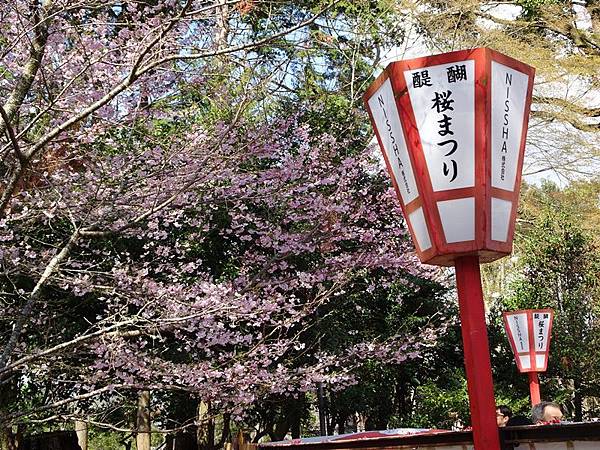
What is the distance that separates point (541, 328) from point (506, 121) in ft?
19.4

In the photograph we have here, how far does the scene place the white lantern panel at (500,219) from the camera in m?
2.29

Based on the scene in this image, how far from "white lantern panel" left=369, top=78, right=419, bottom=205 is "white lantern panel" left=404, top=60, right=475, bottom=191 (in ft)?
0.32

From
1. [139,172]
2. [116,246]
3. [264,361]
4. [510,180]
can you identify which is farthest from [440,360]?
[510,180]

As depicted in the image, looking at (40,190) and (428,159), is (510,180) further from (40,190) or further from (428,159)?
(40,190)

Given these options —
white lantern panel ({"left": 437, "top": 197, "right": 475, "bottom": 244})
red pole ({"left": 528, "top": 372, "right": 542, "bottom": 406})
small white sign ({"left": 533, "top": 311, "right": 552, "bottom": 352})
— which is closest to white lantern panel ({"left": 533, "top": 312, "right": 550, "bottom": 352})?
small white sign ({"left": 533, "top": 311, "right": 552, "bottom": 352})

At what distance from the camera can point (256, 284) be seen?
20.9ft

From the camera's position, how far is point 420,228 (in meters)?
2.40

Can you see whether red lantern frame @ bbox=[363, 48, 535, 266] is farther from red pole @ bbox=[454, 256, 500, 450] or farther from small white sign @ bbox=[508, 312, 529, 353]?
small white sign @ bbox=[508, 312, 529, 353]

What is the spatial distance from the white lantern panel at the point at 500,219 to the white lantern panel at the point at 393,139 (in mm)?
285

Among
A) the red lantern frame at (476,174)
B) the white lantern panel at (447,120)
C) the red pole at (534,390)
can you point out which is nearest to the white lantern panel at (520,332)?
the red pole at (534,390)

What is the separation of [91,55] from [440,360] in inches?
317

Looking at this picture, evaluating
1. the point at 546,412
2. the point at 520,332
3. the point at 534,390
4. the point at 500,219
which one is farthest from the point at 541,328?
the point at 500,219

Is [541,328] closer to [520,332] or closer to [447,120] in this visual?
[520,332]

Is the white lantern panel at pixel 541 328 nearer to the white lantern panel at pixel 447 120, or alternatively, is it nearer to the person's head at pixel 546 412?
the person's head at pixel 546 412
